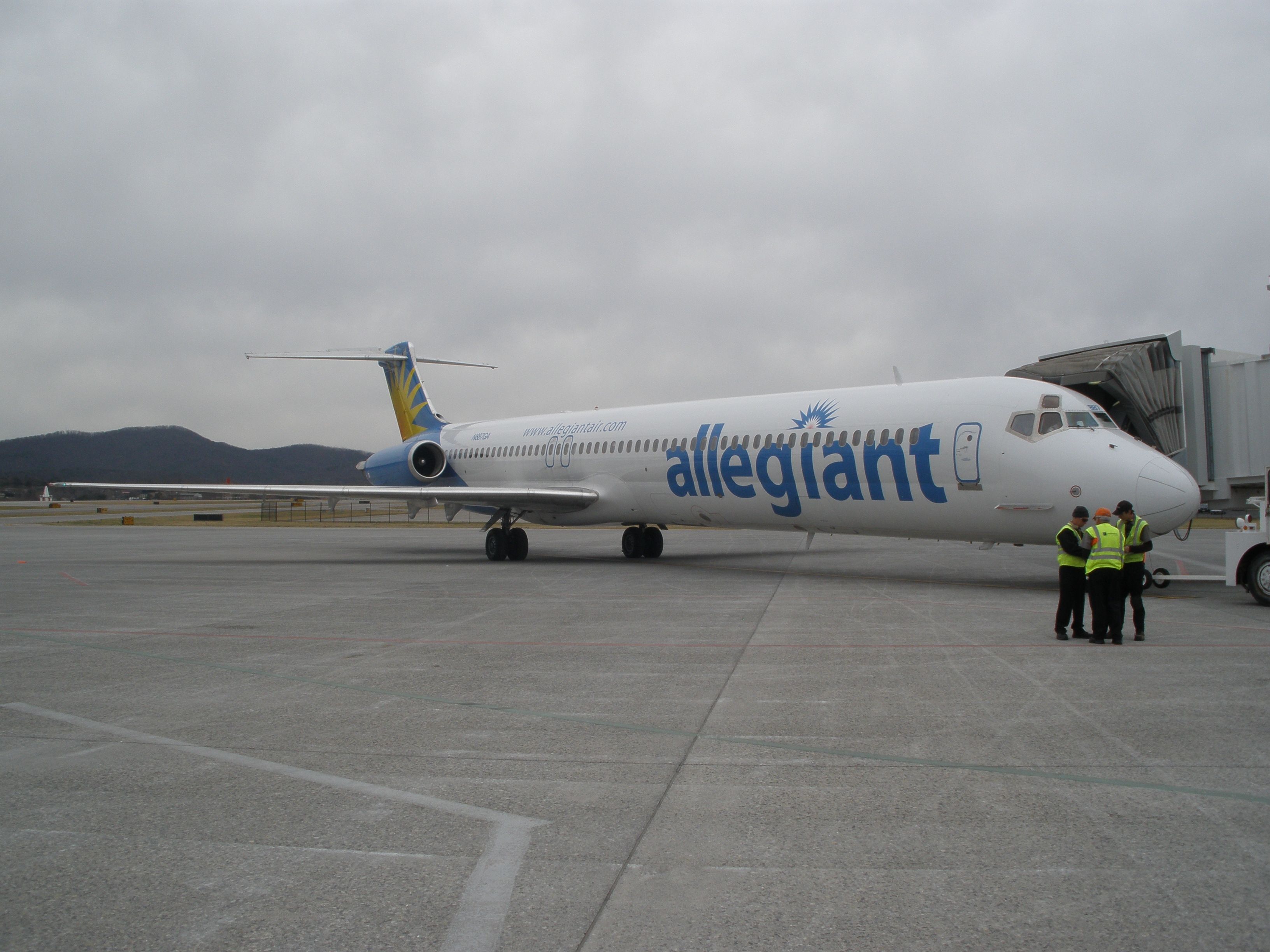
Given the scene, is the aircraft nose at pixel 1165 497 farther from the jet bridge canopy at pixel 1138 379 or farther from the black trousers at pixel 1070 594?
the black trousers at pixel 1070 594

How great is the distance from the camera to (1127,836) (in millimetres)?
3986

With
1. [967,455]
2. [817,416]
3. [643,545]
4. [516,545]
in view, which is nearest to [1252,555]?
[967,455]

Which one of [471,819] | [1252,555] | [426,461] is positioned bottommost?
[471,819]

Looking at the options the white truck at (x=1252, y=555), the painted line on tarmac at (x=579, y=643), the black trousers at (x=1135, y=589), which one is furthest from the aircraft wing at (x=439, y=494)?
the black trousers at (x=1135, y=589)

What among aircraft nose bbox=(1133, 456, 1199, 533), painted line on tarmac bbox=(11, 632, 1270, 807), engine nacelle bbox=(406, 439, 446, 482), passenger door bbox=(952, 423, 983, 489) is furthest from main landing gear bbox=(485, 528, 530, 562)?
aircraft nose bbox=(1133, 456, 1199, 533)

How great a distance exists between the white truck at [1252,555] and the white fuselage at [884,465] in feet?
2.58

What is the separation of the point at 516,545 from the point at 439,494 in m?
2.23

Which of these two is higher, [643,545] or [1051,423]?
A: [1051,423]

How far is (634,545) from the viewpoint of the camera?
22125 millimetres

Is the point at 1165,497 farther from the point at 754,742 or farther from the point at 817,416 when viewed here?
the point at 754,742

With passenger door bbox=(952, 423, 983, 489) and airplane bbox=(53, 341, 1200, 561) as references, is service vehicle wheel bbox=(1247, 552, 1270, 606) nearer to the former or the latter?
airplane bbox=(53, 341, 1200, 561)

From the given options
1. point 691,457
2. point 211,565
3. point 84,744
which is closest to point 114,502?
point 211,565

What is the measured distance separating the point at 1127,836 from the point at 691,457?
14.7 m

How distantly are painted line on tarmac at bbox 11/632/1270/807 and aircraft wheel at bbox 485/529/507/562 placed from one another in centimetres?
1303
